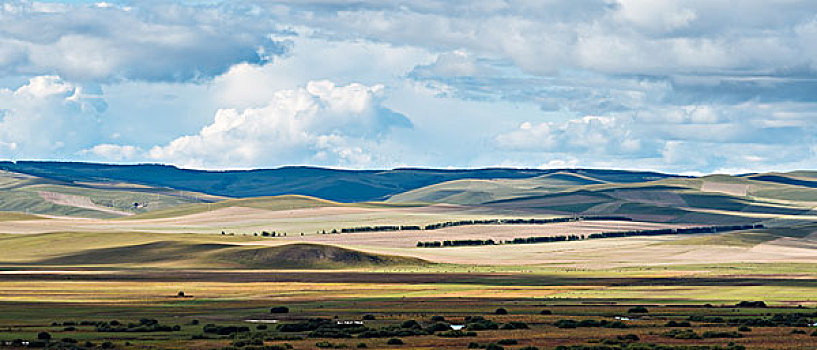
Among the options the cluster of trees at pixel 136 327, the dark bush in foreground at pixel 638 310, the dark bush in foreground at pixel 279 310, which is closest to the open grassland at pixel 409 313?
the cluster of trees at pixel 136 327

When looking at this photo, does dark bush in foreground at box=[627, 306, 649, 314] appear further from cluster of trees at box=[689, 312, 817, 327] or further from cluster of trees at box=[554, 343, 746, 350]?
cluster of trees at box=[554, 343, 746, 350]

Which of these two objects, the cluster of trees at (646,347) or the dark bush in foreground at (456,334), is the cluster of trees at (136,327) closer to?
the dark bush in foreground at (456,334)

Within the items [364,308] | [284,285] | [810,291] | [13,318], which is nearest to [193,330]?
[13,318]

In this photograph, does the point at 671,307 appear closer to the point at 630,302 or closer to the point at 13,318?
the point at 630,302

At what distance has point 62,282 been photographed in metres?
196

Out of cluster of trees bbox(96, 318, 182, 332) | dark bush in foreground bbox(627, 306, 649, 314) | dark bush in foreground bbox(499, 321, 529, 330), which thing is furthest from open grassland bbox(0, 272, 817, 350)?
dark bush in foreground bbox(627, 306, 649, 314)

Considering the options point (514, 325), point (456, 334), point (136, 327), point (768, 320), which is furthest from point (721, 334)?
point (136, 327)

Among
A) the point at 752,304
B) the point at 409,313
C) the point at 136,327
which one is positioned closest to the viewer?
the point at 136,327

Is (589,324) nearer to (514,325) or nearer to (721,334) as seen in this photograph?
(514,325)

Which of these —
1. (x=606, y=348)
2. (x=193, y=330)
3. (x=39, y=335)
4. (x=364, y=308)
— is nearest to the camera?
(x=606, y=348)

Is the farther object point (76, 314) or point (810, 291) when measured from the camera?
point (810, 291)

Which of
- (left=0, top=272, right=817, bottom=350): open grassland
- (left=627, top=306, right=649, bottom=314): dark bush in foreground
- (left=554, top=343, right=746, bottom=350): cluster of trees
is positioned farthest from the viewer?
(left=627, top=306, right=649, bottom=314): dark bush in foreground

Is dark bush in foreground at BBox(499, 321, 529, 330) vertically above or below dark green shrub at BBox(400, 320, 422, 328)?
below

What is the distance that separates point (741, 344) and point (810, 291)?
A: 7829cm
